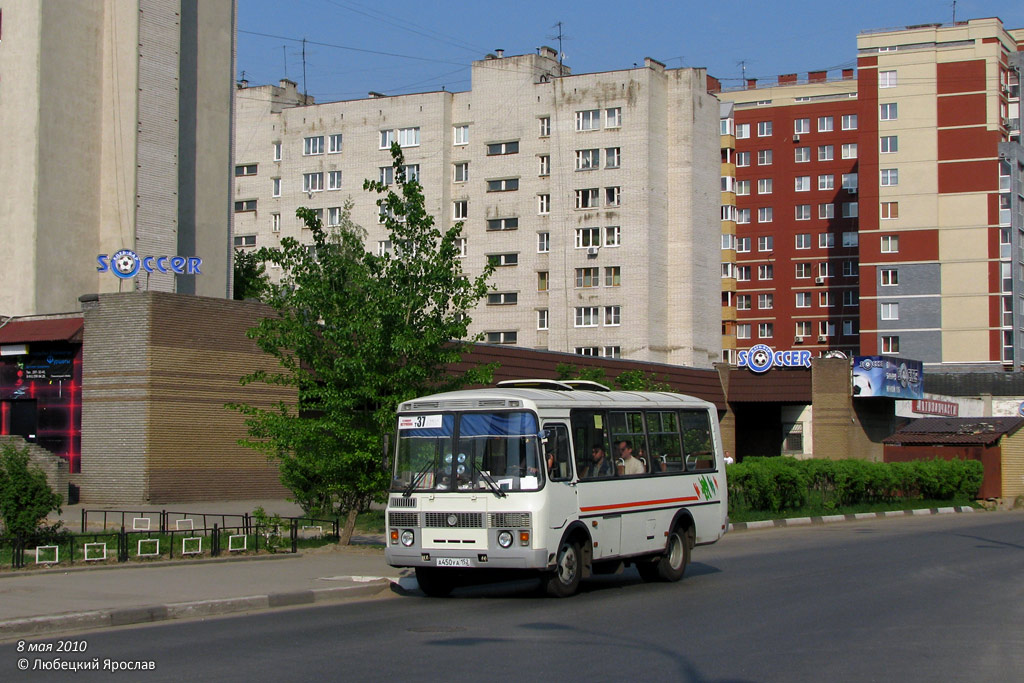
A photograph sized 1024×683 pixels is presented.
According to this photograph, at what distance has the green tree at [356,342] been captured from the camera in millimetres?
18984

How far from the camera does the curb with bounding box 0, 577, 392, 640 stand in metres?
11.0

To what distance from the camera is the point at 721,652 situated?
34.5 ft

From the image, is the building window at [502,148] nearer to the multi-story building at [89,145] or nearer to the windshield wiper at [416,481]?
the multi-story building at [89,145]

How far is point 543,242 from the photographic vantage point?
69.9 m

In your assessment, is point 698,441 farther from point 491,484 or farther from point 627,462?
point 491,484

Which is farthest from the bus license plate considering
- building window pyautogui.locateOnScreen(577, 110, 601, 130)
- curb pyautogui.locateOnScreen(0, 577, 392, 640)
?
building window pyautogui.locateOnScreen(577, 110, 601, 130)

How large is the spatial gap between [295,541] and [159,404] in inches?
Answer: 544

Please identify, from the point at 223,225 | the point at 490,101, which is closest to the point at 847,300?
the point at 490,101

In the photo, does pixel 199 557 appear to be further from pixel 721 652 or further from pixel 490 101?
pixel 490 101

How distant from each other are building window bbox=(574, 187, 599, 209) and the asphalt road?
170 feet

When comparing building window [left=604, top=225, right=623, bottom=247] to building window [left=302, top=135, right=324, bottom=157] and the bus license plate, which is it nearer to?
building window [left=302, top=135, right=324, bottom=157]

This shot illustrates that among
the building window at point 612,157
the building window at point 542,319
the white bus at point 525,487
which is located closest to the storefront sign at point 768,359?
the building window at point 542,319

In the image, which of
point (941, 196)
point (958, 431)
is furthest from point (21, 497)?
point (941, 196)

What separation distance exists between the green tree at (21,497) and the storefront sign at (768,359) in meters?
45.5
